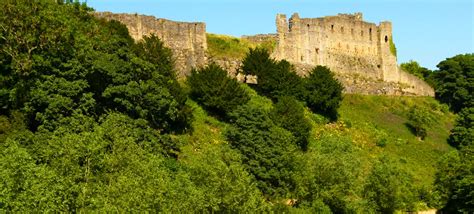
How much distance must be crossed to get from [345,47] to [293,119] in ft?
98.3

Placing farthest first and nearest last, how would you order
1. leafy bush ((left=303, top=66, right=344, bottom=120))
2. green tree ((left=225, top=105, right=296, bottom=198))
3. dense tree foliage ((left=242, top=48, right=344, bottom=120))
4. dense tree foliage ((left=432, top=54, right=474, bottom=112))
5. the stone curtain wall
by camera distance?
dense tree foliage ((left=432, top=54, right=474, bottom=112)) → leafy bush ((left=303, top=66, right=344, bottom=120)) → dense tree foliage ((left=242, top=48, right=344, bottom=120)) → the stone curtain wall → green tree ((left=225, top=105, right=296, bottom=198))

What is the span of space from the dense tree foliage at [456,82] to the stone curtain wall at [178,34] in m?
31.7

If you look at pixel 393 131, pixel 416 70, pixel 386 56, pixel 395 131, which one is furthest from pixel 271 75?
pixel 416 70

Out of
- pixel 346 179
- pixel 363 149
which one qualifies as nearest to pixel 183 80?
pixel 363 149

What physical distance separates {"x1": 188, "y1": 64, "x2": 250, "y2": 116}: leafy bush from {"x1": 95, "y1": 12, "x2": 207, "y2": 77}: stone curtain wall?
4656 millimetres

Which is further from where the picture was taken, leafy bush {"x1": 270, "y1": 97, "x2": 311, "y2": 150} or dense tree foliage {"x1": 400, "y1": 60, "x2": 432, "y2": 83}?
dense tree foliage {"x1": 400, "y1": 60, "x2": 432, "y2": 83}

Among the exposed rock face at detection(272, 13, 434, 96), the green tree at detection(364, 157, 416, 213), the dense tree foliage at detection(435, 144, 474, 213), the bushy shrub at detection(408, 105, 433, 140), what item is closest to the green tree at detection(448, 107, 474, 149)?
the bushy shrub at detection(408, 105, 433, 140)

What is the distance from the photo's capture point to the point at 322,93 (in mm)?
65250

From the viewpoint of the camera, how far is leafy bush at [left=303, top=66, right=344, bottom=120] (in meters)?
64.7

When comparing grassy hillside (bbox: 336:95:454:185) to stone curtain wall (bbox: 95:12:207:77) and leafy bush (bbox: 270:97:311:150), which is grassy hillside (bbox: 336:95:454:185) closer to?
leafy bush (bbox: 270:97:311:150)

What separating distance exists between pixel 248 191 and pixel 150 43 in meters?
21.6

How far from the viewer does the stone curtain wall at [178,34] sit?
5981 centimetres

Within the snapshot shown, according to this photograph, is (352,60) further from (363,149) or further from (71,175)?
(71,175)

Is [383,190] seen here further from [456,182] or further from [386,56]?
[386,56]
